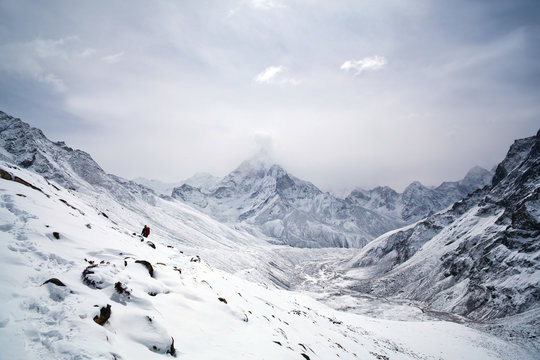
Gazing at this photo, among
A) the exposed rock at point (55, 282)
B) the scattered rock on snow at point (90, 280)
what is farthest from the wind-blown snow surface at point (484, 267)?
the exposed rock at point (55, 282)

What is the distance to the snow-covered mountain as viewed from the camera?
8569cm

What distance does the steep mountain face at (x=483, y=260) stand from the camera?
8750cm

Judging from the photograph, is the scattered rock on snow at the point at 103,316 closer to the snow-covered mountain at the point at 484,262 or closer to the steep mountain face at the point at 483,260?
the snow-covered mountain at the point at 484,262

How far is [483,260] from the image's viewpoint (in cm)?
10856

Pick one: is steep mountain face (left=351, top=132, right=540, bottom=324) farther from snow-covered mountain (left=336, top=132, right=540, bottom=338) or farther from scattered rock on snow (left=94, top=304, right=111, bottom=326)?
scattered rock on snow (left=94, top=304, right=111, bottom=326)

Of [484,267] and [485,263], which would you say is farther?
[485,263]

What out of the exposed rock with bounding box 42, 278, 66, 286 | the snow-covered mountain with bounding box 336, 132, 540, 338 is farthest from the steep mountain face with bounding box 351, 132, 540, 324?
the exposed rock with bounding box 42, 278, 66, 286

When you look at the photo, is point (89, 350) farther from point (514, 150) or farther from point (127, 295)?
point (514, 150)

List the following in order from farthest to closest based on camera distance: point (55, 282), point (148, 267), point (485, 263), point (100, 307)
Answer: point (485, 263) < point (148, 267) < point (55, 282) < point (100, 307)

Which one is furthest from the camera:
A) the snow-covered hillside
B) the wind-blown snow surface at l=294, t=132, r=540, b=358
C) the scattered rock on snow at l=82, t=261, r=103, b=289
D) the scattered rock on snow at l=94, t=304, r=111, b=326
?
the snow-covered hillside

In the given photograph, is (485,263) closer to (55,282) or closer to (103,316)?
(103,316)

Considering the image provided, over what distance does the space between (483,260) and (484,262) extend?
137cm

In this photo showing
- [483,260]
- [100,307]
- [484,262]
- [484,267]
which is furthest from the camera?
[483,260]

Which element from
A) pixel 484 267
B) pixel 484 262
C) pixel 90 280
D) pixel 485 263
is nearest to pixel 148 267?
pixel 90 280
